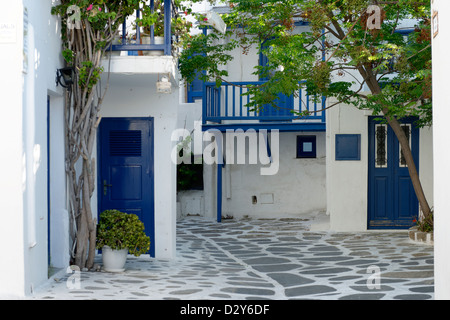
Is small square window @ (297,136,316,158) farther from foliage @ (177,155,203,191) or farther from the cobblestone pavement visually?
the cobblestone pavement

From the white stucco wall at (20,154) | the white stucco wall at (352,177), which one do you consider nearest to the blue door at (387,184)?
the white stucco wall at (352,177)

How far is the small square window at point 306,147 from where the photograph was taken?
17.4m

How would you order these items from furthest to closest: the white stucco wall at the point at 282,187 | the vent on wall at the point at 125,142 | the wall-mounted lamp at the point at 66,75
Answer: the white stucco wall at the point at 282,187 < the vent on wall at the point at 125,142 < the wall-mounted lamp at the point at 66,75

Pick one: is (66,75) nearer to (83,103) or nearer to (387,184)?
(83,103)

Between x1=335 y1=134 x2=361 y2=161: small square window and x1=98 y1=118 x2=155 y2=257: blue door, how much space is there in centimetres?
525

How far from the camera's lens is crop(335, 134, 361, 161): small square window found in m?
14.3

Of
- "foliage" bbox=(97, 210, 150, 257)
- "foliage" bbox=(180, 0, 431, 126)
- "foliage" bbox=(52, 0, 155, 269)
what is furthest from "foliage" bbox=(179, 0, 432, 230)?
"foliage" bbox=(97, 210, 150, 257)

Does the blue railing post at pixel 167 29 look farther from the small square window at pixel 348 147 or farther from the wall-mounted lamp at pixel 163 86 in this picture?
the small square window at pixel 348 147

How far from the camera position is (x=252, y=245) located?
A: 12.5m

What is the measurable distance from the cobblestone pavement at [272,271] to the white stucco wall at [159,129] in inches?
19.4

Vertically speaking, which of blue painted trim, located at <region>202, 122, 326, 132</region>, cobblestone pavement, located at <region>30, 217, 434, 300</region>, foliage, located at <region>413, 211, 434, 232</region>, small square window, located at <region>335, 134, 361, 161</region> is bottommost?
cobblestone pavement, located at <region>30, 217, 434, 300</region>

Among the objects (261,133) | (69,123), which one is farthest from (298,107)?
(69,123)

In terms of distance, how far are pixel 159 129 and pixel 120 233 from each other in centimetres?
228

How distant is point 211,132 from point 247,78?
1.87 m
